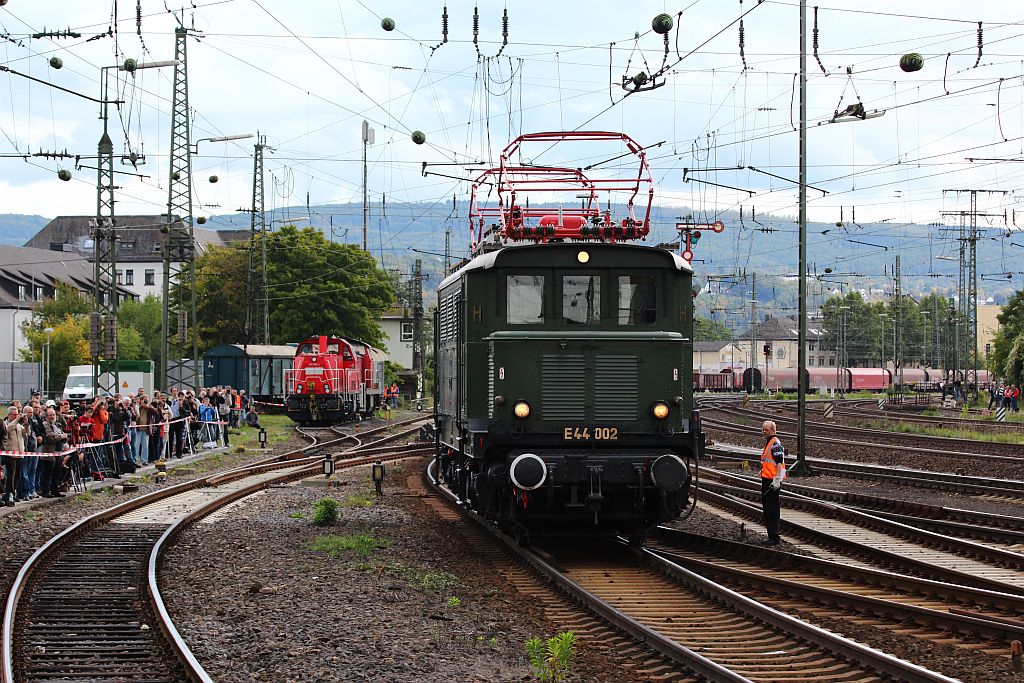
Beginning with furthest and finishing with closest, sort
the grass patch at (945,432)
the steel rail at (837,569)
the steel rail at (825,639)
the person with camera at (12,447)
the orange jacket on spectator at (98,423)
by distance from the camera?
1. the grass patch at (945,432)
2. the orange jacket on spectator at (98,423)
3. the person with camera at (12,447)
4. the steel rail at (837,569)
5. the steel rail at (825,639)

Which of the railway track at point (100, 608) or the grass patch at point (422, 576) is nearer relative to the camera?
the railway track at point (100, 608)

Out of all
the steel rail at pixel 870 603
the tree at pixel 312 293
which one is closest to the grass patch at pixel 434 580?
the steel rail at pixel 870 603

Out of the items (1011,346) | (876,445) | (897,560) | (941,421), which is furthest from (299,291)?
(897,560)

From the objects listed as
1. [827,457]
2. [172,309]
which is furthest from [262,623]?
[172,309]

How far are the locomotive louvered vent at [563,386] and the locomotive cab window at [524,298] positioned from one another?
54cm

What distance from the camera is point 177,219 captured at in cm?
3834

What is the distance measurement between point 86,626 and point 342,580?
3.02 meters

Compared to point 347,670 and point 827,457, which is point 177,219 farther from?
point 347,670

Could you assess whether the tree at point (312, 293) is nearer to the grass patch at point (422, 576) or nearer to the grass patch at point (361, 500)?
the grass patch at point (361, 500)

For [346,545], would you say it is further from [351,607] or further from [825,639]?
[825,639]

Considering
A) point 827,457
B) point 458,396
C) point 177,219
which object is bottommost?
point 827,457

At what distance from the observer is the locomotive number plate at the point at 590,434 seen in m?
13.4

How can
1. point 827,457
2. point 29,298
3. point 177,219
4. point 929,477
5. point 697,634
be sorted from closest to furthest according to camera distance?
point 697,634
point 929,477
point 827,457
point 177,219
point 29,298

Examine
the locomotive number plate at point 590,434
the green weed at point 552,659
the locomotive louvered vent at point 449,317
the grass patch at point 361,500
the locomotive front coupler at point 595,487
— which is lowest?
the grass patch at point 361,500
